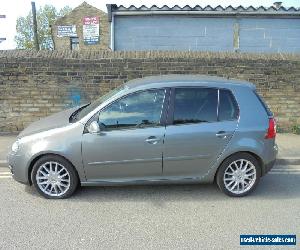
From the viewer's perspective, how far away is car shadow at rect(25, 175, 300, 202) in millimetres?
4359

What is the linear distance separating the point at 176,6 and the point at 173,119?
6241 mm

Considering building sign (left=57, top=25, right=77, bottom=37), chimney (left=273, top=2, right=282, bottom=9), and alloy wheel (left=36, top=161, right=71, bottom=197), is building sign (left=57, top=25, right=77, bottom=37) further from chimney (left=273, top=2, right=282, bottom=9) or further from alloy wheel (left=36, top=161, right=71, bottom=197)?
alloy wheel (left=36, top=161, right=71, bottom=197)

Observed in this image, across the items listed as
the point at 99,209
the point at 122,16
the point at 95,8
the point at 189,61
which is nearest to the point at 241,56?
the point at 189,61

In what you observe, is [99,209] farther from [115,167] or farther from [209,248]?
[209,248]

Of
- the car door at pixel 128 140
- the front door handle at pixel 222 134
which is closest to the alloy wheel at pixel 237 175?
the front door handle at pixel 222 134

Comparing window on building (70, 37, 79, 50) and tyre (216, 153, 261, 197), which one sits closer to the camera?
tyre (216, 153, 261, 197)

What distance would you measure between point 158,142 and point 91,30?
22.9 meters

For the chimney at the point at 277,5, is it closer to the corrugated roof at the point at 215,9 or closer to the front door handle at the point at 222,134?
the corrugated roof at the point at 215,9

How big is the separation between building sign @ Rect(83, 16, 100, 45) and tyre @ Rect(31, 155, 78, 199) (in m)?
21.2

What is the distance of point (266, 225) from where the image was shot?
146 inches

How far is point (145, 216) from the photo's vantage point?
3.90 m

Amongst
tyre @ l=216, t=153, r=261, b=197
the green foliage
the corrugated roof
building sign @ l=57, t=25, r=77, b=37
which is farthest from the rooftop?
building sign @ l=57, t=25, r=77, b=37

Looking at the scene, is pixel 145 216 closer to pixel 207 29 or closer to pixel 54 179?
pixel 54 179

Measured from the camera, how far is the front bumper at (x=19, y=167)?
167 inches
